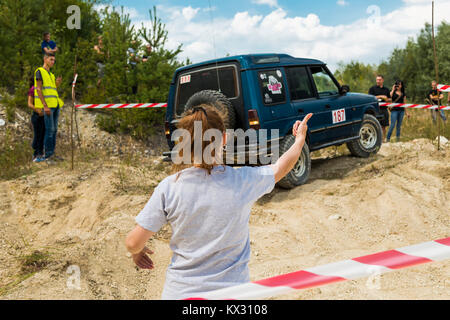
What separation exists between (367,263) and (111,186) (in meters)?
5.70

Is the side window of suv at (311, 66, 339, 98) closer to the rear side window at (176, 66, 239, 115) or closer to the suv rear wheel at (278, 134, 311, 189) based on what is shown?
the suv rear wheel at (278, 134, 311, 189)

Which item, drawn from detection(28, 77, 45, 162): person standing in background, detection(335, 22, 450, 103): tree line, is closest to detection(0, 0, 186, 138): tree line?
detection(28, 77, 45, 162): person standing in background

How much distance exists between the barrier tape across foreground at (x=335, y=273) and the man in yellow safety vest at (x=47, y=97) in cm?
749

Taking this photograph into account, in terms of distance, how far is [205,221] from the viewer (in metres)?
1.89

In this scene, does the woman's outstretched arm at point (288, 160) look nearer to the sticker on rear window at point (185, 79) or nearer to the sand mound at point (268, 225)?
the sand mound at point (268, 225)

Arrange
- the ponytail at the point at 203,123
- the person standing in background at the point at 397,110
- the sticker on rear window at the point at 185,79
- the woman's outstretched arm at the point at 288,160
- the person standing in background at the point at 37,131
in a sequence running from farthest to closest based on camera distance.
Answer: the person standing in background at the point at 397,110 < the person standing in background at the point at 37,131 < the sticker on rear window at the point at 185,79 < the woman's outstretched arm at the point at 288,160 < the ponytail at the point at 203,123

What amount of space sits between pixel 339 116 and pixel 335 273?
639cm

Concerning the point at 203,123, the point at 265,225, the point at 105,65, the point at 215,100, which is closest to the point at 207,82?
the point at 215,100

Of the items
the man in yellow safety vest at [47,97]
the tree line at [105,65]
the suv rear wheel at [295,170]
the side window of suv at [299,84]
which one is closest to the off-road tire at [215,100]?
the suv rear wheel at [295,170]

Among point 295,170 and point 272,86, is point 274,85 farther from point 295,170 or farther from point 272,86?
point 295,170

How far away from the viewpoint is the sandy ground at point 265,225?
410 centimetres
